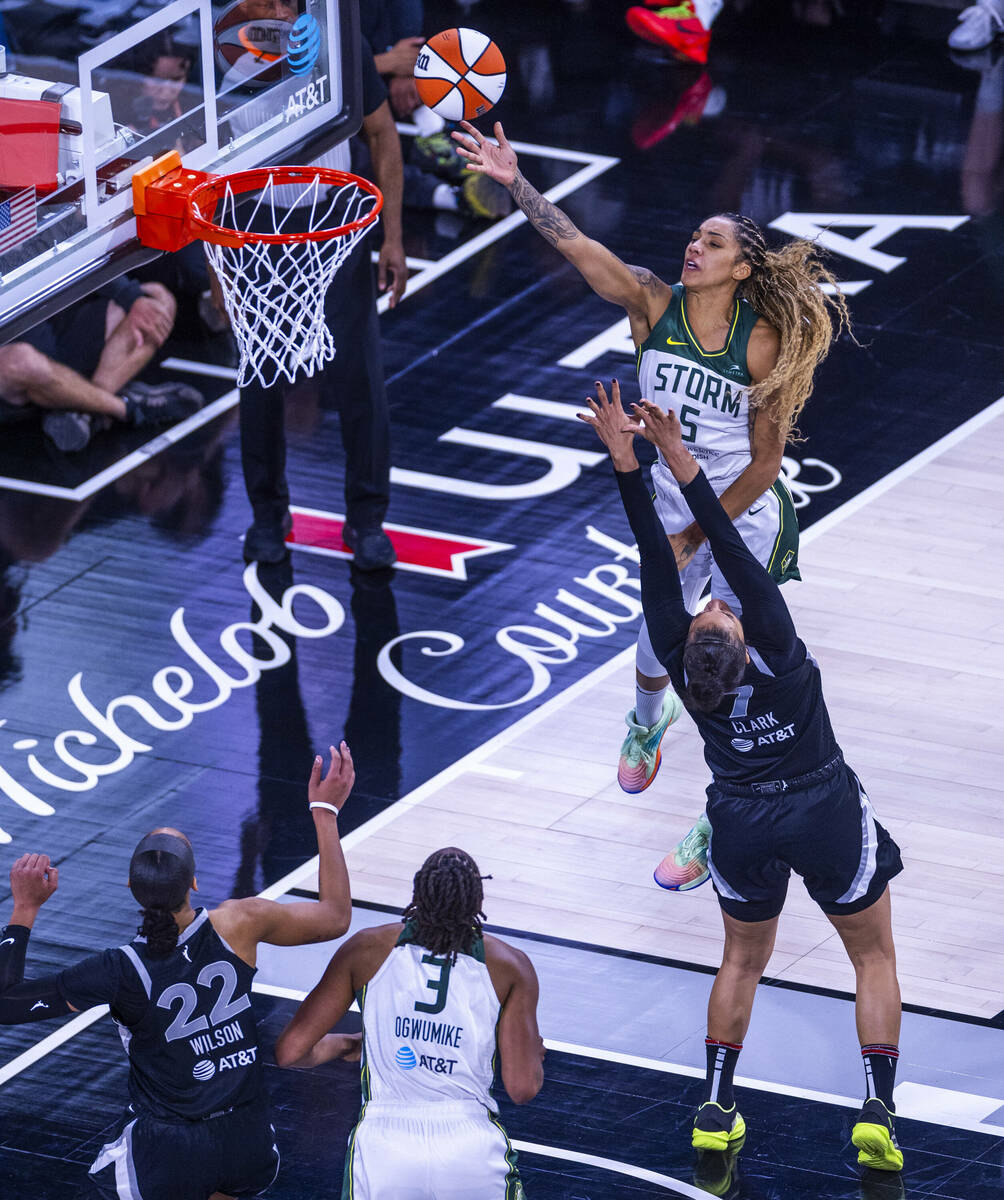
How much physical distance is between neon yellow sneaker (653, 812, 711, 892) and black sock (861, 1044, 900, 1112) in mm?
1209

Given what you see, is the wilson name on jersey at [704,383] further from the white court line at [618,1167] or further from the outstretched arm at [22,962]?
the outstretched arm at [22,962]

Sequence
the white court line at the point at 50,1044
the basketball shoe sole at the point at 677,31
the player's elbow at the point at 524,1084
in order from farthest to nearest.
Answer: the basketball shoe sole at the point at 677,31 → the white court line at the point at 50,1044 → the player's elbow at the point at 524,1084

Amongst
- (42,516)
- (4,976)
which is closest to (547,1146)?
(4,976)

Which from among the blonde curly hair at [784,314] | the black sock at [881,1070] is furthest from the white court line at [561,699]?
the black sock at [881,1070]

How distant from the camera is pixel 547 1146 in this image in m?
6.69

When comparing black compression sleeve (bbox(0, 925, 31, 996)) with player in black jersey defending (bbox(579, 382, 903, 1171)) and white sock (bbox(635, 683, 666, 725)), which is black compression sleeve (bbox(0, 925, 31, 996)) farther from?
white sock (bbox(635, 683, 666, 725))

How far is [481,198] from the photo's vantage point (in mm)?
13414

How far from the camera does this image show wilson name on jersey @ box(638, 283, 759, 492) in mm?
7461

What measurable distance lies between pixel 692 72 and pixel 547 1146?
34.7 feet

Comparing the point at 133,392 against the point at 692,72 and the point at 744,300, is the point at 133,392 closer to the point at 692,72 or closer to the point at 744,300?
the point at 744,300

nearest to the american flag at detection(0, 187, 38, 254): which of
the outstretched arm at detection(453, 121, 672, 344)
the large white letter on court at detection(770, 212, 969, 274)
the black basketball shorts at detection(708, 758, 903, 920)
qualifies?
the outstretched arm at detection(453, 121, 672, 344)

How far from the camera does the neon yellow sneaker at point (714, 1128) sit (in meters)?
6.61

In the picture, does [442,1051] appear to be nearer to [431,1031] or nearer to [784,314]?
[431,1031]

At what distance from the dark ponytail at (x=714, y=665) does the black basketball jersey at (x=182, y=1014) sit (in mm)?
1407
